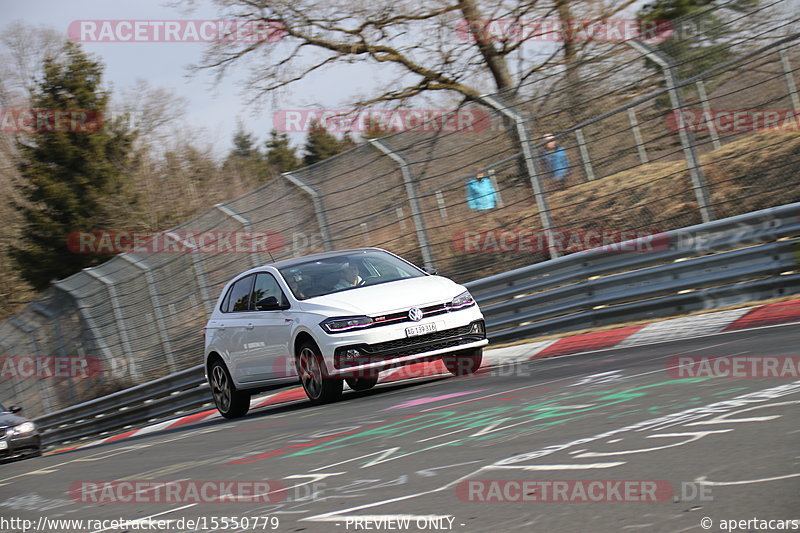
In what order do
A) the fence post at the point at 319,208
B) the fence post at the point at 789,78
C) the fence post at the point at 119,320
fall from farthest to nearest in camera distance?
the fence post at the point at 119,320 < the fence post at the point at 319,208 < the fence post at the point at 789,78

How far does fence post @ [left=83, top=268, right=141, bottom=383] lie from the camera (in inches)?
815

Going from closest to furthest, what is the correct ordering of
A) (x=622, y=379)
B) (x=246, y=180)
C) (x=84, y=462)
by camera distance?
(x=622, y=379), (x=84, y=462), (x=246, y=180)

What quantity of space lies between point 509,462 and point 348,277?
5.84 metres

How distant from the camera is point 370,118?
75.1 ft

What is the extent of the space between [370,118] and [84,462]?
1400cm

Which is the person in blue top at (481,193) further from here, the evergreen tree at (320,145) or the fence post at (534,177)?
the evergreen tree at (320,145)

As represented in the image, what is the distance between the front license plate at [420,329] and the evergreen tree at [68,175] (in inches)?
1298

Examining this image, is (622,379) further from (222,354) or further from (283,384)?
(222,354)

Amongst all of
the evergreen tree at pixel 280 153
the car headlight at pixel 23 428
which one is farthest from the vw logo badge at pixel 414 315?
the evergreen tree at pixel 280 153

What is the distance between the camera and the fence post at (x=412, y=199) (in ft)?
46.9

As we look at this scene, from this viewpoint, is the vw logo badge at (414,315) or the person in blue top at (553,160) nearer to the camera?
the vw logo badge at (414,315)

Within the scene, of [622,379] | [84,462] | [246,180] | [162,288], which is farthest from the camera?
[246,180]

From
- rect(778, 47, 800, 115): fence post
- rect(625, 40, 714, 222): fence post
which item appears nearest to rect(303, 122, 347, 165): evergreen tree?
rect(625, 40, 714, 222): fence post

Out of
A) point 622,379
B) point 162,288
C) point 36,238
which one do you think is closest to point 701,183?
point 622,379
